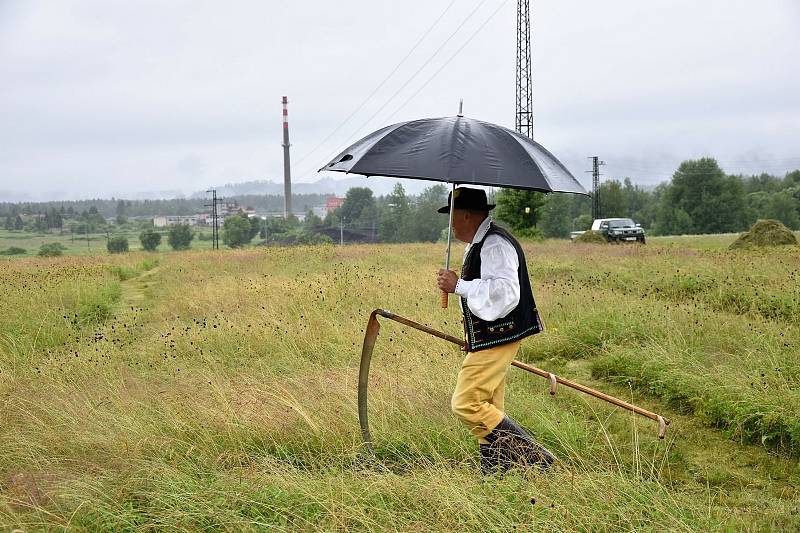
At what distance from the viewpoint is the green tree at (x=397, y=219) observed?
317 ft

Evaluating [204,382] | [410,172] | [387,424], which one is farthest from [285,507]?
A: [204,382]

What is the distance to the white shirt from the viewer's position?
3836 mm

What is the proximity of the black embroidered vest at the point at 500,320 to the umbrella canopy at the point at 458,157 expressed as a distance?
1.27ft

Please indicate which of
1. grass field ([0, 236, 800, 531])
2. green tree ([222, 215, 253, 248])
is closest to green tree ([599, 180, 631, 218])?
green tree ([222, 215, 253, 248])

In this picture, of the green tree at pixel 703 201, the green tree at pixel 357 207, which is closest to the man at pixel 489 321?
the green tree at pixel 703 201

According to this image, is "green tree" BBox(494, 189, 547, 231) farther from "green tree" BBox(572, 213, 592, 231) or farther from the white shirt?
"green tree" BBox(572, 213, 592, 231)

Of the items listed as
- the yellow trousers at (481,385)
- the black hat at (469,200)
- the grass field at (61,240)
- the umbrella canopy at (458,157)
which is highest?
the umbrella canopy at (458,157)

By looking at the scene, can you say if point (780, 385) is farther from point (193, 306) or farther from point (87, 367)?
point (193, 306)

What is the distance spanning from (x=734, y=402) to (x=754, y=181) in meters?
130

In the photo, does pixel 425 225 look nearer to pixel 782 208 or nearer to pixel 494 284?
pixel 782 208

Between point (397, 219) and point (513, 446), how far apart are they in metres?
97.5

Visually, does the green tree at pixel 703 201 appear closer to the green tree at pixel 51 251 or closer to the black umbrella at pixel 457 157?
the green tree at pixel 51 251

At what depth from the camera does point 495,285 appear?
3.84 metres

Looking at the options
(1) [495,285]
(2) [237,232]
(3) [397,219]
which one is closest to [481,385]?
(1) [495,285]
